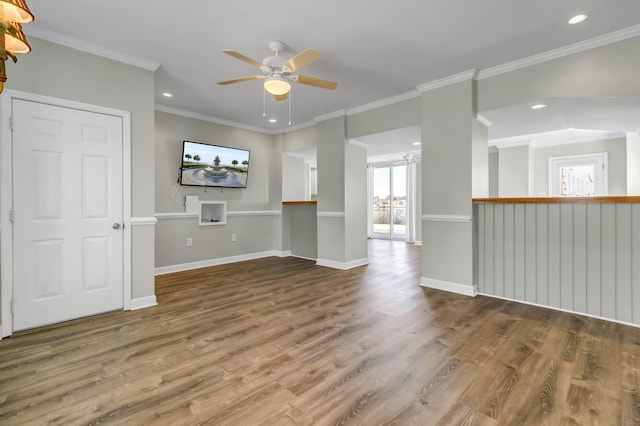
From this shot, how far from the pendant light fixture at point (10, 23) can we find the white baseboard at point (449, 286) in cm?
422

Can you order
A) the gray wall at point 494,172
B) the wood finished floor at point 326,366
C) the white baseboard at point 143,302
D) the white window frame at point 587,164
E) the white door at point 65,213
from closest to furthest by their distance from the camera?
the wood finished floor at point 326,366, the white door at point 65,213, the white baseboard at point 143,302, the white window frame at point 587,164, the gray wall at point 494,172

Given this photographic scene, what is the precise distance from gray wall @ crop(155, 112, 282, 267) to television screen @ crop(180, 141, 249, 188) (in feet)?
0.54

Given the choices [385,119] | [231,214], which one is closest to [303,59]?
[385,119]

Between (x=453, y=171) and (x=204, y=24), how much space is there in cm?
319

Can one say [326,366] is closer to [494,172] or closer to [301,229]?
[301,229]

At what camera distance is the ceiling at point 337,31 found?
2.42 meters

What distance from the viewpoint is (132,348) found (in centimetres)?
234

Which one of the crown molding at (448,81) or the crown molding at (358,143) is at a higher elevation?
the crown molding at (448,81)

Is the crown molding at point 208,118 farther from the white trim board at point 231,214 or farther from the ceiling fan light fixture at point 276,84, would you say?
the ceiling fan light fixture at point 276,84

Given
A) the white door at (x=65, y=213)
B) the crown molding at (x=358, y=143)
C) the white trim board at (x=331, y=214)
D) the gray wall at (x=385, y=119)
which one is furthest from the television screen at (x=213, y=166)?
the gray wall at (x=385, y=119)

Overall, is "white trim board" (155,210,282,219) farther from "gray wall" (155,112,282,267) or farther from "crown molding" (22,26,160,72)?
"crown molding" (22,26,160,72)

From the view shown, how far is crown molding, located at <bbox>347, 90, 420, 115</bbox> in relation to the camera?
14.0 feet

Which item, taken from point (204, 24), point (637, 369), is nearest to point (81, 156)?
point (204, 24)

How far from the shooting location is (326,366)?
2064 mm
